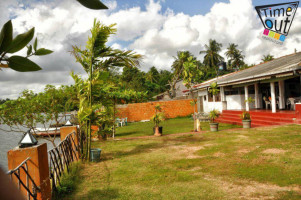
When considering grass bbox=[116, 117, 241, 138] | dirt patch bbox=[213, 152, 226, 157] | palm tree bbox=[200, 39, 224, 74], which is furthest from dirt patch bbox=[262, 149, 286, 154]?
palm tree bbox=[200, 39, 224, 74]

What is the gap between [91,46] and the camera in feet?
24.8

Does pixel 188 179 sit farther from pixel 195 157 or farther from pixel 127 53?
pixel 127 53

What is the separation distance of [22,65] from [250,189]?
16.8 ft

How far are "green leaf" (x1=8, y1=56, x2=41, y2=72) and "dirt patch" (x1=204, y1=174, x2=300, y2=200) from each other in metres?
4.71

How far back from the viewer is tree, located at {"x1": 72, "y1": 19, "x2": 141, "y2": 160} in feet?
24.6

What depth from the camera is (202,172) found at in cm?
597

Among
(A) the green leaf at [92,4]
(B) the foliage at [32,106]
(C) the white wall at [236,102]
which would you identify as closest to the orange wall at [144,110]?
(C) the white wall at [236,102]

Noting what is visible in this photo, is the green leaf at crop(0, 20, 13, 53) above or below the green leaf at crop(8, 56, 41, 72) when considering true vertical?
above

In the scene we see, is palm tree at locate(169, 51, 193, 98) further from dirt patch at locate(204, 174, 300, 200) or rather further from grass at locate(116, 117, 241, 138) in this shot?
dirt patch at locate(204, 174, 300, 200)

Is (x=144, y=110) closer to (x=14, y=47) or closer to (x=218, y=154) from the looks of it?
(x=218, y=154)

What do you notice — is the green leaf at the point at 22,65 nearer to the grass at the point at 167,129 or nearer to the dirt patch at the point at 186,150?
the dirt patch at the point at 186,150

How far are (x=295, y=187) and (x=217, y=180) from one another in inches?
58.9

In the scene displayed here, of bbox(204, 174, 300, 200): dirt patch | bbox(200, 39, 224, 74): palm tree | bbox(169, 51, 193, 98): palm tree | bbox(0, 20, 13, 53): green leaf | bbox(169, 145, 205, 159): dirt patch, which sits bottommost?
bbox(204, 174, 300, 200): dirt patch

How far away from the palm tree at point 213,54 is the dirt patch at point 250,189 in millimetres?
46269
